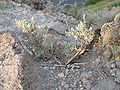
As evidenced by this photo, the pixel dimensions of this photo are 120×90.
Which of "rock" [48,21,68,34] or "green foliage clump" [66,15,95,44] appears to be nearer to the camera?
"green foliage clump" [66,15,95,44]

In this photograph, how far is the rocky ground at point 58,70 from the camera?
15.4 feet

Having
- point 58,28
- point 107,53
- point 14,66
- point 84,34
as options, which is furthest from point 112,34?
point 58,28

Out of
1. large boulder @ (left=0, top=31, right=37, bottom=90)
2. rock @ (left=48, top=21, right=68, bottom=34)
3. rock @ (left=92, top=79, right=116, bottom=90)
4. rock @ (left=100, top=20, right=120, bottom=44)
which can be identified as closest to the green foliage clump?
rock @ (left=100, top=20, right=120, bottom=44)

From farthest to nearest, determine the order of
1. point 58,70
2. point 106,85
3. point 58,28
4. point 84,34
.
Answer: point 58,28 → point 84,34 → point 58,70 → point 106,85

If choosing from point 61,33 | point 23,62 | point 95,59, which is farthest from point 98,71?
point 61,33

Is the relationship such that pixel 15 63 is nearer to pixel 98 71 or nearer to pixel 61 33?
pixel 98 71

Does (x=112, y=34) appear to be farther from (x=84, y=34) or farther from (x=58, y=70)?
(x=58, y=70)

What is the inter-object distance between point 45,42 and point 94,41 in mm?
750

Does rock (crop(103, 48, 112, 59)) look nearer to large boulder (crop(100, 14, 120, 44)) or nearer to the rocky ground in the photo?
the rocky ground

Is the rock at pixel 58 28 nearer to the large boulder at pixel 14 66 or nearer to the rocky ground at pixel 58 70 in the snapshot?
the rocky ground at pixel 58 70

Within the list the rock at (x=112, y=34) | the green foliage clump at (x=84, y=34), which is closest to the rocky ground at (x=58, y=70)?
the rock at (x=112, y=34)

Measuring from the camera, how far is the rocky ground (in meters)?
4.70

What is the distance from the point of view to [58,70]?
16.7 ft

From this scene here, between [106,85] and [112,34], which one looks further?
[112,34]
